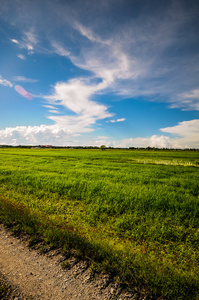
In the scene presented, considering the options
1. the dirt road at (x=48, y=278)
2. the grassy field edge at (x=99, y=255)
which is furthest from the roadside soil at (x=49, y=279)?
the grassy field edge at (x=99, y=255)

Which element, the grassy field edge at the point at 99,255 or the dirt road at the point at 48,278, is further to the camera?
the grassy field edge at the point at 99,255

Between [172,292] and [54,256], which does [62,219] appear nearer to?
[54,256]

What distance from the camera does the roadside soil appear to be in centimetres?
227

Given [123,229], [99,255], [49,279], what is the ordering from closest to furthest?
[49,279] < [99,255] < [123,229]

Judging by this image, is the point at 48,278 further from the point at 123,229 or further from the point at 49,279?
the point at 123,229

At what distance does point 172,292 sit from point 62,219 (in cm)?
348

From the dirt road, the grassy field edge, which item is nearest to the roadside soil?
the dirt road

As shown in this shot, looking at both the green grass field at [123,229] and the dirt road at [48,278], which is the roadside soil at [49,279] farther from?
the green grass field at [123,229]

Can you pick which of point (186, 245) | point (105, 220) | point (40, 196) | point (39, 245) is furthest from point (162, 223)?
point (40, 196)

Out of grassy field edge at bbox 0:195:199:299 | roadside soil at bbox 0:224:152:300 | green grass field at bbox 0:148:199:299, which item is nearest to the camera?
roadside soil at bbox 0:224:152:300

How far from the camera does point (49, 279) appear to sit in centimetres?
256

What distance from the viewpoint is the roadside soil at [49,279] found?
2.27 meters

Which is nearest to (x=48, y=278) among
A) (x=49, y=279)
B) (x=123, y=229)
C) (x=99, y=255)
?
(x=49, y=279)

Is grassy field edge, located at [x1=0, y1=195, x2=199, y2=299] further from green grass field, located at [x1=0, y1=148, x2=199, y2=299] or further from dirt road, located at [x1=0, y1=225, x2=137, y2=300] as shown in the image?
dirt road, located at [x1=0, y1=225, x2=137, y2=300]
